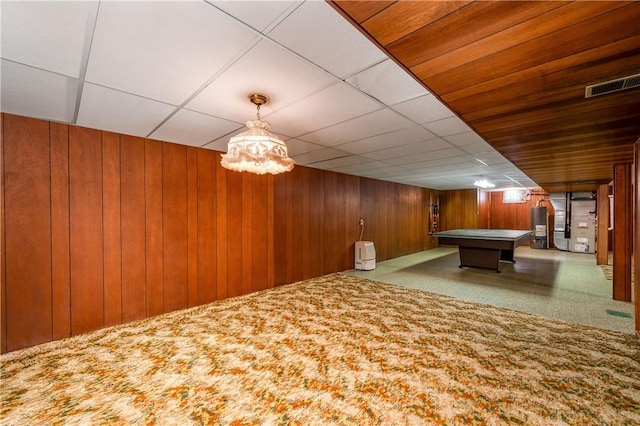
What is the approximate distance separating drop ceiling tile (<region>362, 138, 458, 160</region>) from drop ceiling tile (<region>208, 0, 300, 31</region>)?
8.98 feet

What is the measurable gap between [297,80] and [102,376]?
111 inches

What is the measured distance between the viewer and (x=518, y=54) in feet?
5.01

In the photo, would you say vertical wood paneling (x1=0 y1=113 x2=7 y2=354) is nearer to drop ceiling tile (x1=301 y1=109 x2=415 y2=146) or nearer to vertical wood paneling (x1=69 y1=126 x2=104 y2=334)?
vertical wood paneling (x1=69 y1=126 x2=104 y2=334)

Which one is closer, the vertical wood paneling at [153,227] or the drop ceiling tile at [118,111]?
the drop ceiling tile at [118,111]

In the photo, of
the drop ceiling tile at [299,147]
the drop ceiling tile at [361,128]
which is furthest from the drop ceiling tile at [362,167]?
the drop ceiling tile at [361,128]

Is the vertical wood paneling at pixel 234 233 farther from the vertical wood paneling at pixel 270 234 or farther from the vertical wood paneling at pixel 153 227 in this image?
the vertical wood paneling at pixel 153 227

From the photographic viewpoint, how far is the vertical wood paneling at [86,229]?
9.60 feet

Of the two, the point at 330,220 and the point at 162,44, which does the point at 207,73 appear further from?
the point at 330,220

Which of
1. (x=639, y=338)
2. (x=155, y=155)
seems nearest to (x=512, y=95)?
(x=639, y=338)

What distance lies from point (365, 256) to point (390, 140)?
10.9 feet

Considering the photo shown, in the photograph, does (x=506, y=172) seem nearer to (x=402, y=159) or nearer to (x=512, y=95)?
(x=402, y=159)

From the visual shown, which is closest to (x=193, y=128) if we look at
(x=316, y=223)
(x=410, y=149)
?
(x=410, y=149)

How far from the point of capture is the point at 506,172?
5859mm

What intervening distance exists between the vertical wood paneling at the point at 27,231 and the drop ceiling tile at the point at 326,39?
2.96m
